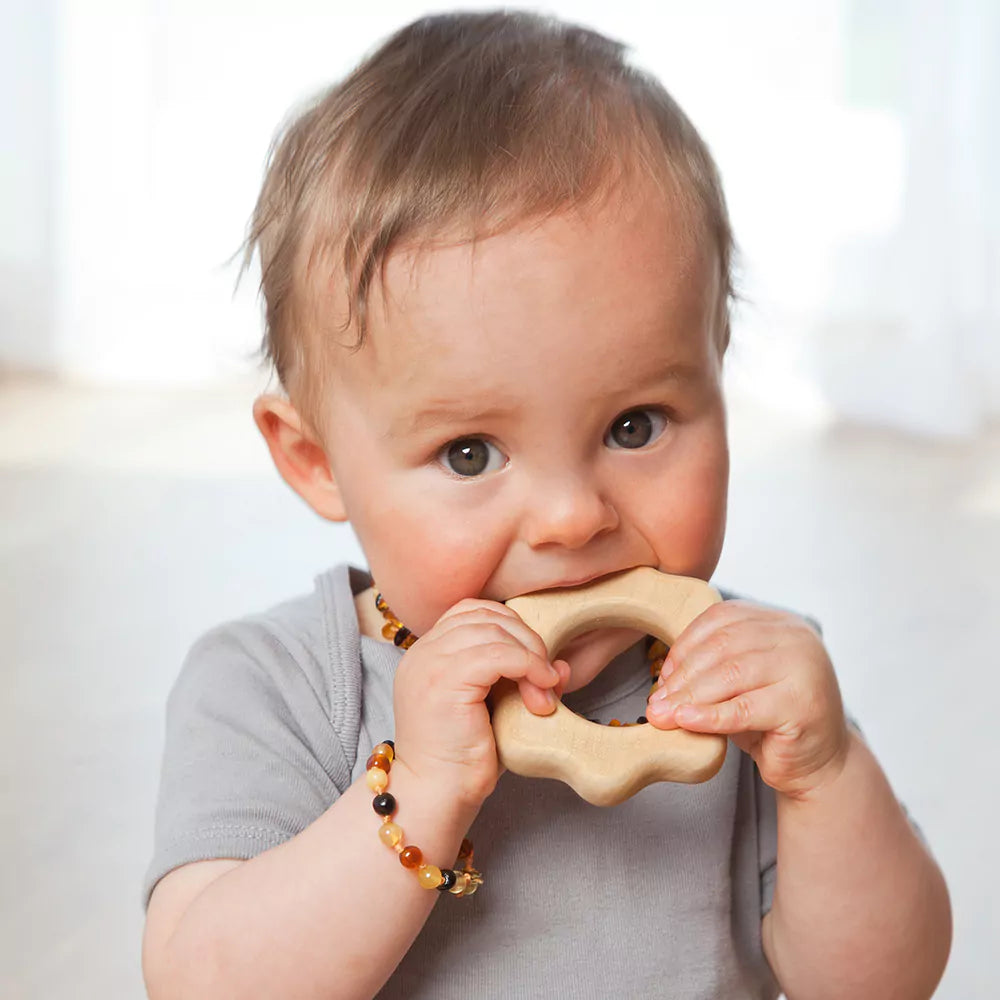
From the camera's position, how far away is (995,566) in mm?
2346

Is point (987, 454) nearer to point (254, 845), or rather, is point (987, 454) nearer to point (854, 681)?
point (854, 681)

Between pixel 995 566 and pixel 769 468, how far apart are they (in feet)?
1.84

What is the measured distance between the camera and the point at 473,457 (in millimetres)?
854

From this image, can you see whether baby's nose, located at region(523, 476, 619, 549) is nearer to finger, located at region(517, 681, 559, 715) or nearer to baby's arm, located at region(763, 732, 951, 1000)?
finger, located at region(517, 681, 559, 715)

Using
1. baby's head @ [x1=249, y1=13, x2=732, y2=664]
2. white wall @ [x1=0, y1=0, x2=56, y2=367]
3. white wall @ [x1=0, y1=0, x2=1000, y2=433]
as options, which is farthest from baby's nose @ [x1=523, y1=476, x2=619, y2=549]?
white wall @ [x1=0, y1=0, x2=56, y2=367]

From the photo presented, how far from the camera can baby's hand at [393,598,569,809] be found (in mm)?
803

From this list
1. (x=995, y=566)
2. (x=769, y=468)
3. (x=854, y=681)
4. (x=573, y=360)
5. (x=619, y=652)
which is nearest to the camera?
(x=573, y=360)

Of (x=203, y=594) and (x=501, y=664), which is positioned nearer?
(x=501, y=664)

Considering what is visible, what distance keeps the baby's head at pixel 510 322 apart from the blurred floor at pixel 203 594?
1.00 feet

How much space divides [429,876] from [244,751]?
0.16m

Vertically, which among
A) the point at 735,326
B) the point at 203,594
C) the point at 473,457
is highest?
the point at 473,457

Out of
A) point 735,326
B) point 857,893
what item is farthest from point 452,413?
point 735,326

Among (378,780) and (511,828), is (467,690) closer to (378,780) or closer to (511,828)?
(378,780)

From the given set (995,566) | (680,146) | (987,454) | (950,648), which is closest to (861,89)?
(987,454)
